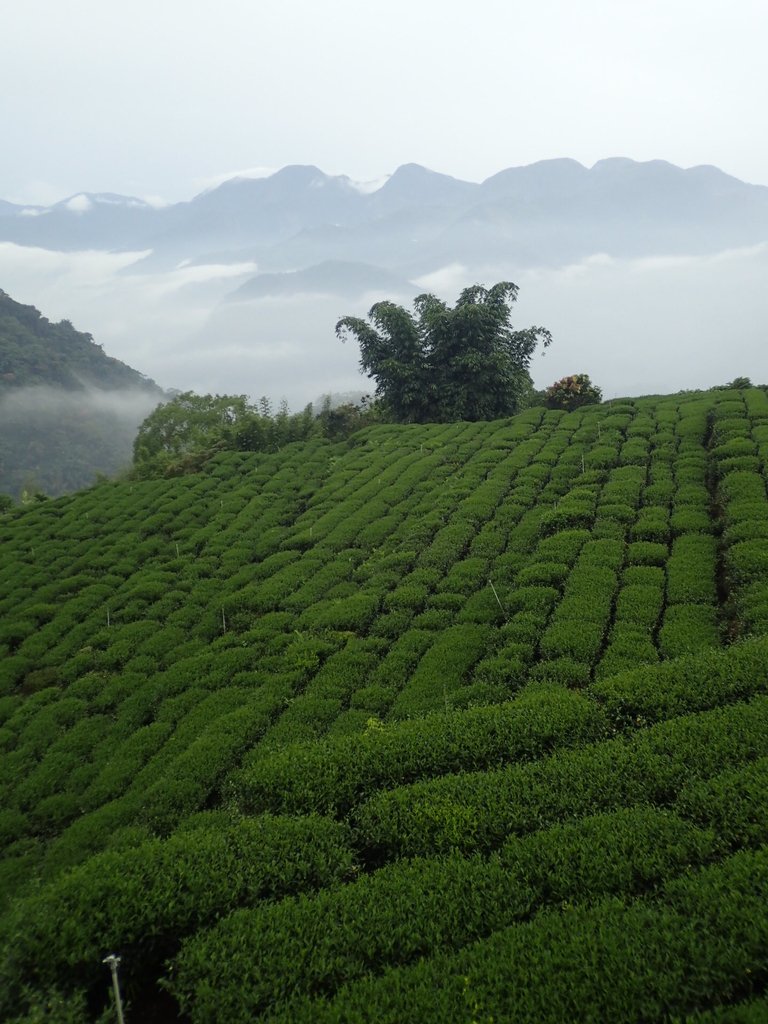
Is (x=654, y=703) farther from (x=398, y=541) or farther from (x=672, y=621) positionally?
(x=398, y=541)

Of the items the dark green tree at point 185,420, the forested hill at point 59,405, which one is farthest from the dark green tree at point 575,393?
the forested hill at point 59,405

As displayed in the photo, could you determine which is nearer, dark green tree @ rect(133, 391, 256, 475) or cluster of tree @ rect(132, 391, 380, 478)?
cluster of tree @ rect(132, 391, 380, 478)

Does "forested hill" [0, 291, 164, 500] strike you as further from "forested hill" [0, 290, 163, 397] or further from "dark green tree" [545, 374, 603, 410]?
"dark green tree" [545, 374, 603, 410]

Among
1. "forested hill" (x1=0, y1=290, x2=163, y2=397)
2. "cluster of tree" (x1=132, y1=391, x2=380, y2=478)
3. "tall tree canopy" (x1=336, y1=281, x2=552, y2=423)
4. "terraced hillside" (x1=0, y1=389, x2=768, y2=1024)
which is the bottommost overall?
"terraced hillside" (x1=0, y1=389, x2=768, y2=1024)

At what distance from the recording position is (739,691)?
8.27m

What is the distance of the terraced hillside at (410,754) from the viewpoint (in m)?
5.00

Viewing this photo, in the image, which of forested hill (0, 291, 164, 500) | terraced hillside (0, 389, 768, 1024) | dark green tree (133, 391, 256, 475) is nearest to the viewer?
terraced hillside (0, 389, 768, 1024)

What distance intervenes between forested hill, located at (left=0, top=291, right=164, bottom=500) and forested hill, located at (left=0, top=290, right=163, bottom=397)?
0.11 metres

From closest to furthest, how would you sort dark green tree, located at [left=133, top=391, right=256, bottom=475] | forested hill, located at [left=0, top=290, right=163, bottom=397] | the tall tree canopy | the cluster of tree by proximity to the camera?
the cluster of tree
the tall tree canopy
dark green tree, located at [left=133, top=391, right=256, bottom=475]
forested hill, located at [left=0, top=290, right=163, bottom=397]

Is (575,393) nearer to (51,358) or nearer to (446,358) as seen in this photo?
(446,358)

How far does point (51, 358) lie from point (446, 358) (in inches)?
2712

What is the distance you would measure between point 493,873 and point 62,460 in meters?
74.1

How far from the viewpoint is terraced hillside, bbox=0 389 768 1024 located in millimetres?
4996

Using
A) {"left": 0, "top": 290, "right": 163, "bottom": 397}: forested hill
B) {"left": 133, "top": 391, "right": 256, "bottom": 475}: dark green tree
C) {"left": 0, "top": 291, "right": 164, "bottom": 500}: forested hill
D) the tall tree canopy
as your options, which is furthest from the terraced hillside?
{"left": 0, "top": 290, "right": 163, "bottom": 397}: forested hill
